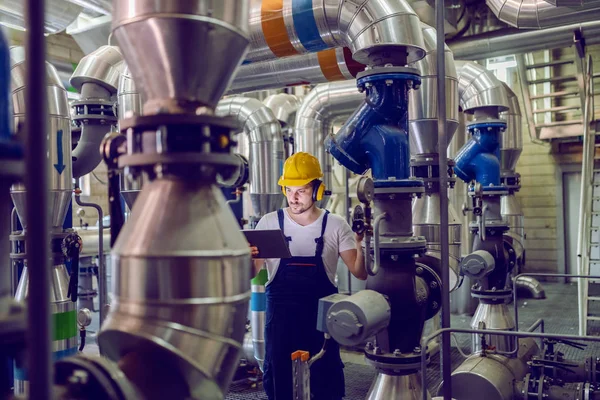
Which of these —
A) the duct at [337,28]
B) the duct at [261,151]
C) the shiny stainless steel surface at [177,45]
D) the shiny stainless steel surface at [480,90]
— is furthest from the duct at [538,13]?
the shiny stainless steel surface at [177,45]

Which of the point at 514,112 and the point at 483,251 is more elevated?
the point at 514,112

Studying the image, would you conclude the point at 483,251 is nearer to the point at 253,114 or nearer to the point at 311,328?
the point at 311,328

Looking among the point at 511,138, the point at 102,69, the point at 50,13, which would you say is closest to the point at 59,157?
the point at 102,69

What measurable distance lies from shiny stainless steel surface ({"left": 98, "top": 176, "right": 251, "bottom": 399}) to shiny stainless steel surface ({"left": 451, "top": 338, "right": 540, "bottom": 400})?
2445mm

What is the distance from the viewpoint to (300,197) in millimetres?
2586

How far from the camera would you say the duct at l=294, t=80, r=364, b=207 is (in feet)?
16.9

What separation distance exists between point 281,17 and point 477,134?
6.48 feet

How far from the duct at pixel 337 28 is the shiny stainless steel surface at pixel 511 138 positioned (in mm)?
2639

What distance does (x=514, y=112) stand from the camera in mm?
4984

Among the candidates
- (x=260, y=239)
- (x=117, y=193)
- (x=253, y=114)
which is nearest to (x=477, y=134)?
(x=253, y=114)

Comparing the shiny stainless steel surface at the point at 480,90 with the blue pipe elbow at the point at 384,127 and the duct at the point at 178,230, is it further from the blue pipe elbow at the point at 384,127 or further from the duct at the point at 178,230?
the duct at the point at 178,230

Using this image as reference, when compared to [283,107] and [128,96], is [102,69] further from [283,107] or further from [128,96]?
Result: [283,107]

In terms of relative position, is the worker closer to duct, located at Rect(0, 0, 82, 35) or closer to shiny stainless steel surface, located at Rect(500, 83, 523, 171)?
duct, located at Rect(0, 0, 82, 35)

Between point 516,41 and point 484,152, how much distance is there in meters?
1.74
